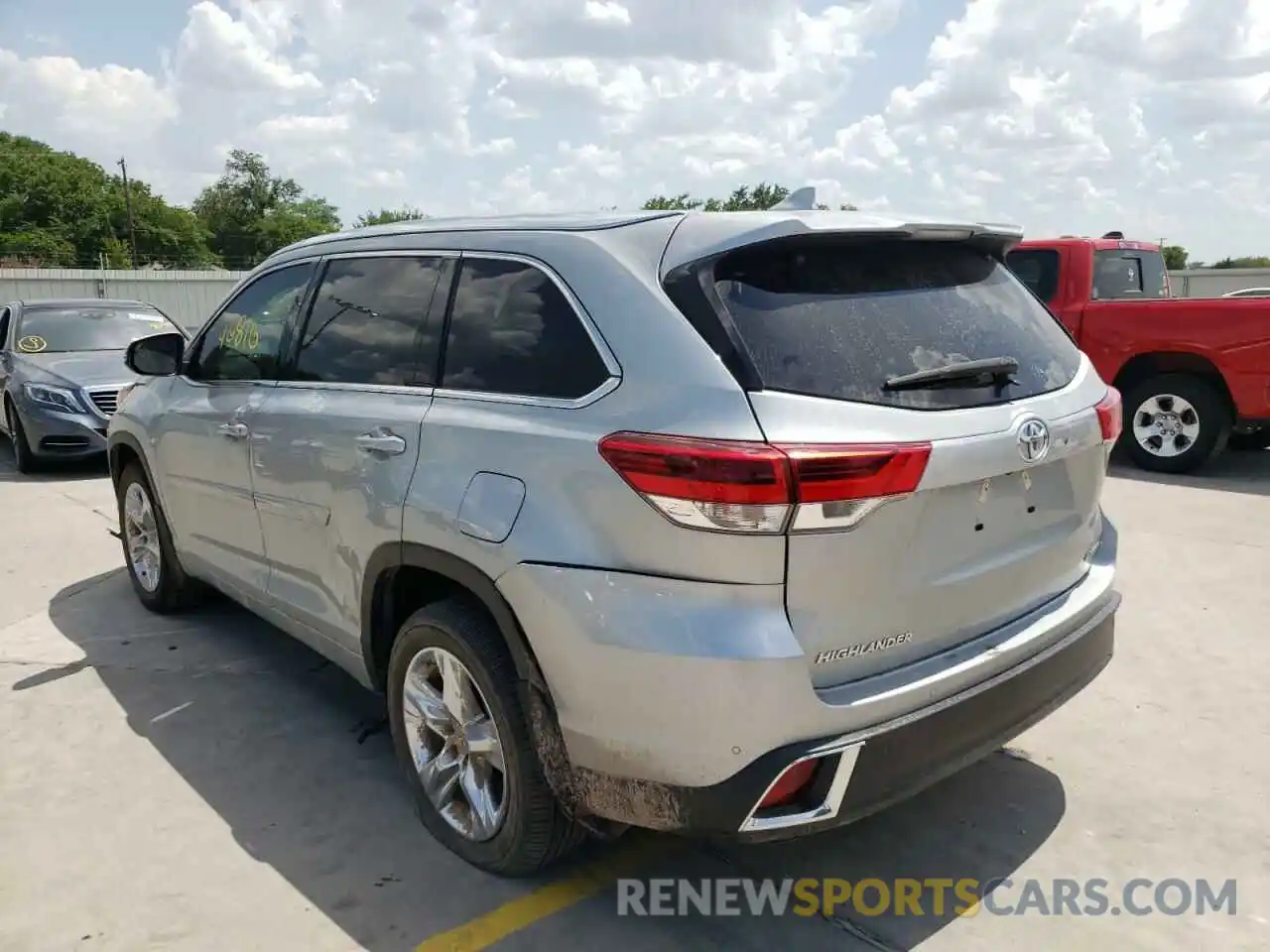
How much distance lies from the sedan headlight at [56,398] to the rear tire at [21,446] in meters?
0.28

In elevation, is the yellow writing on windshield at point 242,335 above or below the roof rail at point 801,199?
below

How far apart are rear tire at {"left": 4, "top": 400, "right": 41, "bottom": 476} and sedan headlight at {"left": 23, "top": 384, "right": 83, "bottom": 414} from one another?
11.0 inches

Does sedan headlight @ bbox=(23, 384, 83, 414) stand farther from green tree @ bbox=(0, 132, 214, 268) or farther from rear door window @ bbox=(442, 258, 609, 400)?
green tree @ bbox=(0, 132, 214, 268)


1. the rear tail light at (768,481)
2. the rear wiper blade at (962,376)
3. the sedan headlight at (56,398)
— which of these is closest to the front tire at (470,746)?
the rear tail light at (768,481)

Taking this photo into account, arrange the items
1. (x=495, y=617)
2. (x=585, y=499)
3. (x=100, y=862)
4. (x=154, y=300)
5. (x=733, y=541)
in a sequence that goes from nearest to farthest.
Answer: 1. (x=733, y=541)
2. (x=585, y=499)
3. (x=495, y=617)
4. (x=100, y=862)
5. (x=154, y=300)

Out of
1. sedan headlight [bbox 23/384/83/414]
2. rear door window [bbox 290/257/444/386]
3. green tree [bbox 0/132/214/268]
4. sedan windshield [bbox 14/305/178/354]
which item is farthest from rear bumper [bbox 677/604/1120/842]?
green tree [bbox 0/132/214/268]

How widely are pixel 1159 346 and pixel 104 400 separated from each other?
912 centimetres

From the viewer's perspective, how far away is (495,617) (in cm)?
264

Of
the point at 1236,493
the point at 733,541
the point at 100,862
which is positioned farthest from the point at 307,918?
the point at 1236,493

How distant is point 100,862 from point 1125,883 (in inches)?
117

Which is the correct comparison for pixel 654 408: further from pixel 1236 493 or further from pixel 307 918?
pixel 1236 493

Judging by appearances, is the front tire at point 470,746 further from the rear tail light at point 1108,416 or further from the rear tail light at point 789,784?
the rear tail light at point 1108,416

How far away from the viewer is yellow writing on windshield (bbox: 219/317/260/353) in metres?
4.12

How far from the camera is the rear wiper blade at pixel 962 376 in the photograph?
8.14 feet
